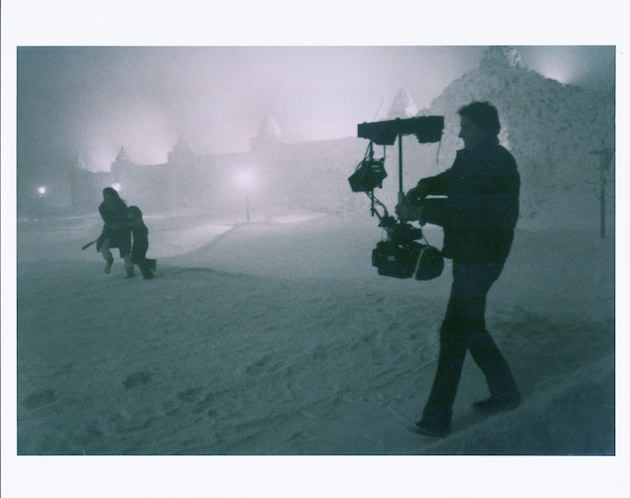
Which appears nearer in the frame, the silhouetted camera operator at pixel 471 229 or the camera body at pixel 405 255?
the silhouetted camera operator at pixel 471 229

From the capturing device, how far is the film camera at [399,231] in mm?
2598

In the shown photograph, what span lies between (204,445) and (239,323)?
205 centimetres

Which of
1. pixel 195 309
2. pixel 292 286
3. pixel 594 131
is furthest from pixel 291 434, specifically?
pixel 594 131

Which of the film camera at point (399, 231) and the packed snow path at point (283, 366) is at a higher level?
the film camera at point (399, 231)

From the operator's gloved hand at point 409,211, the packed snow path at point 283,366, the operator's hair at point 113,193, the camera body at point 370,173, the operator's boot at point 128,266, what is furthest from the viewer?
the operator's boot at point 128,266

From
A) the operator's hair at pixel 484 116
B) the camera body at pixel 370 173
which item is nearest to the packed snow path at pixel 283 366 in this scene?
the camera body at pixel 370 173

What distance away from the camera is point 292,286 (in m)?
6.15

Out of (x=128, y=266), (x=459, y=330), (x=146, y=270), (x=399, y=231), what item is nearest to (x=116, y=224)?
(x=128, y=266)

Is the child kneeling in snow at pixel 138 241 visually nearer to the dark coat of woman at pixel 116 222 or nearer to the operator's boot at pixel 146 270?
the operator's boot at pixel 146 270

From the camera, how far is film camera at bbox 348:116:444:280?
260 centimetres

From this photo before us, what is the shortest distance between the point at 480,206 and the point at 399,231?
54cm

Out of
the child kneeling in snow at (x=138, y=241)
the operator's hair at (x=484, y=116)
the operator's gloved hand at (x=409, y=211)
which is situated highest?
the operator's hair at (x=484, y=116)

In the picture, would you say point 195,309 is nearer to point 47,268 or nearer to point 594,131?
point 47,268
